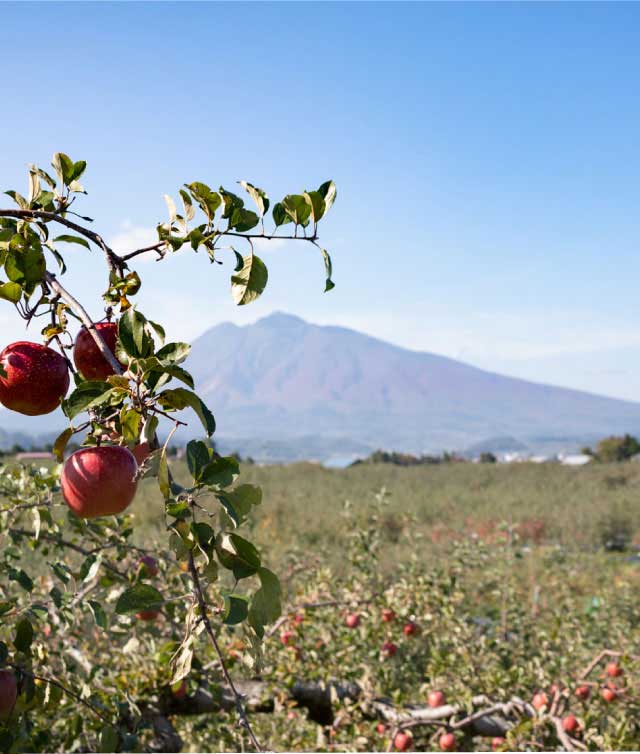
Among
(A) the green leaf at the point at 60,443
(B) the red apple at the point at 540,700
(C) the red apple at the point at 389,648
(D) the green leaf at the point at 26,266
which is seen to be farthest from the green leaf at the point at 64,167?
(C) the red apple at the point at 389,648

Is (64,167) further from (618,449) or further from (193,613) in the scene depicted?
(618,449)

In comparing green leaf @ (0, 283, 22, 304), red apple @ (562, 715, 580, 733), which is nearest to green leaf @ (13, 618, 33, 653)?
green leaf @ (0, 283, 22, 304)

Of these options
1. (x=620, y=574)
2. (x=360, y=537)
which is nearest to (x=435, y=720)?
(x=360, y=537)

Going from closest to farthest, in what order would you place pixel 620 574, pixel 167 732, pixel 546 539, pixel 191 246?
pixel 191 246 < pixel 167 732 < pixel 620 574 < pixel 546 539

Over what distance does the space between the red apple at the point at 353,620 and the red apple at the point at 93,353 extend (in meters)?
2.79

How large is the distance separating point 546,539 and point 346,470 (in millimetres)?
8508

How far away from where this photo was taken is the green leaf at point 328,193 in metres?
0.96

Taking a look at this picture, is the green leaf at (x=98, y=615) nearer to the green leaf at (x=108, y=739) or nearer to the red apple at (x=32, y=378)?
the green leaf at (x=108, y=739)

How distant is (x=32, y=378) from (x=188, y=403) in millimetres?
322

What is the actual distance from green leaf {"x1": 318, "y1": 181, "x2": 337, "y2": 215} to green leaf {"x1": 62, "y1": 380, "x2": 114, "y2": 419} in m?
0.36

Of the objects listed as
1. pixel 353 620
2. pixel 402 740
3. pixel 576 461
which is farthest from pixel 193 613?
pixel 576 461

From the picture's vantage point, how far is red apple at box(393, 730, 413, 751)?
2.68 m

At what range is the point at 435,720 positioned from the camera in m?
2.73

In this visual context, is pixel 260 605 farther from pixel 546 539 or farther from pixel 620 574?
pixel 546 539
